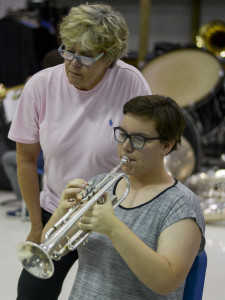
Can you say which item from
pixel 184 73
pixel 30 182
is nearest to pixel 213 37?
pixel 184 73

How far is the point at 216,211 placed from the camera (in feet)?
16.7

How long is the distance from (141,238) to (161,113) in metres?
0.37

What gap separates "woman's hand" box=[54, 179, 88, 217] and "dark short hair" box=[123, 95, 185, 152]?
0.26 meters

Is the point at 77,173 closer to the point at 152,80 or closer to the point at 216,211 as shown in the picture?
the point at 216,211

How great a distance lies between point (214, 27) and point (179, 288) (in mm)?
8305

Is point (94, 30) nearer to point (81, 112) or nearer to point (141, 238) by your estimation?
point (81, 112)

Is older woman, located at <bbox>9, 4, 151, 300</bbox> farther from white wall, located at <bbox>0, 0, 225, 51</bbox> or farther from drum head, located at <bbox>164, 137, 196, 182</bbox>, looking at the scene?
white wall, located at <bbox>0, 0, 225, 51</bbox>

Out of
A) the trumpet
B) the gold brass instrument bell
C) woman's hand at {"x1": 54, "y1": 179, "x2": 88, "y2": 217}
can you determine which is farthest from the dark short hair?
the gold brass instrument bell

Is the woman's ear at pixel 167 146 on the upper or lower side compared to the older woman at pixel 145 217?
upper

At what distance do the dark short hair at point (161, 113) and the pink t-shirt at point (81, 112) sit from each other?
1.15ft

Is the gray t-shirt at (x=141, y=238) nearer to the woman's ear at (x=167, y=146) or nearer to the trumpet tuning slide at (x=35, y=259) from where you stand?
the woman's ear at (x=167, y=146)

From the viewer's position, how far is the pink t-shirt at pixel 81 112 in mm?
2143

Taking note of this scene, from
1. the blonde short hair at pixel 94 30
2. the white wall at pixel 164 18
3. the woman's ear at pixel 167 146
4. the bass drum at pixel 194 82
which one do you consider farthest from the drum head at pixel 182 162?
the white wall at pixel 164 18

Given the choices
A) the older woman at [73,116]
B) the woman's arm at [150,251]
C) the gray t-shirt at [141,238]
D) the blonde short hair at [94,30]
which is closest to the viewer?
the woman's arm at [150,251]
